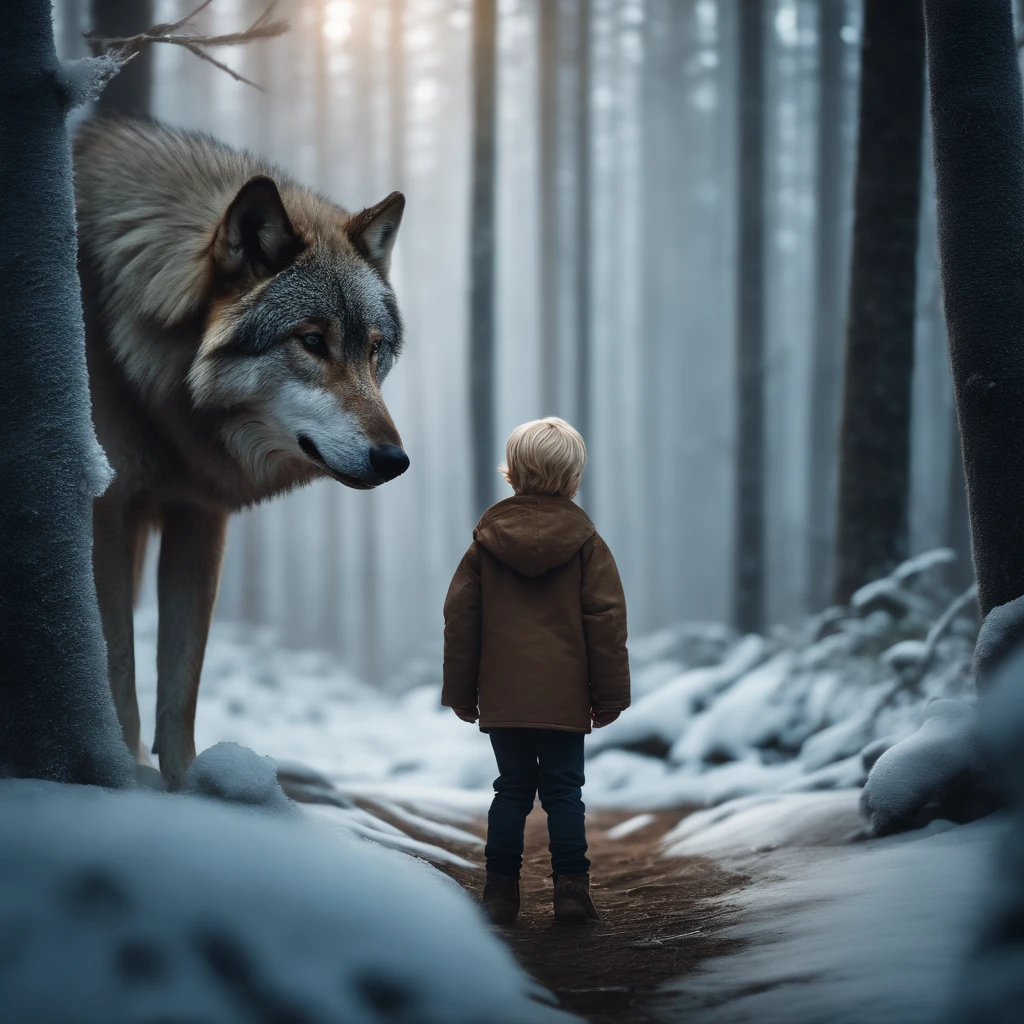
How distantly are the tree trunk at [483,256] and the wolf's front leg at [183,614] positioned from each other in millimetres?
7387

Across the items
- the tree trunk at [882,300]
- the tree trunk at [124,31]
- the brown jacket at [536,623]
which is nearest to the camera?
the brown jacket at [536,623]

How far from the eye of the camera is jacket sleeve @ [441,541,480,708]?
329cm

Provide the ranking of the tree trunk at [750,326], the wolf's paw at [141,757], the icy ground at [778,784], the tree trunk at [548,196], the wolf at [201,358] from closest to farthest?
the icy ground at [778,784] → the wolf at [201,358] → the wolf's paw at [141,757] → the tree trunk at [750,326] → the tree trunk at [548,196]

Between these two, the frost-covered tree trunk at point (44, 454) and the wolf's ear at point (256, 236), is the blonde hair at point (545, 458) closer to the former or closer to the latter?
the wolf's ear at point (256, 236)

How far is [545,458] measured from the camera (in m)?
3.30

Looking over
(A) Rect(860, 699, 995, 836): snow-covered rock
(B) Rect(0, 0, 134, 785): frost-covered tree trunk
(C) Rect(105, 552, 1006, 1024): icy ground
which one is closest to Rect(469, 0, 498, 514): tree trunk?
(C) Rect(105, 552, 1006, 1024): icy ground

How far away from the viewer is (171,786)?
147 inches

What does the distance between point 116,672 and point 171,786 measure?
561mm

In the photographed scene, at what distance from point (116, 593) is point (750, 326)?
9835 millimetres

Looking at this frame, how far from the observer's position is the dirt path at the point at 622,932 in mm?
2141

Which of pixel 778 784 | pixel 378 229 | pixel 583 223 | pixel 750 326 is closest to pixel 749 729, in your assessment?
pixel 778 784

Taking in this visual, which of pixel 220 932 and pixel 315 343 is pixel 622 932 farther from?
pixel 315 343

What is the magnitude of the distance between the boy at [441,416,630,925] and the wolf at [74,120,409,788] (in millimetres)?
504

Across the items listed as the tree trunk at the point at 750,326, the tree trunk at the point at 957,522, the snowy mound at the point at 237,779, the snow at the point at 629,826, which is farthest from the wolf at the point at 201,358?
the tree trunk at the point at 957,522
